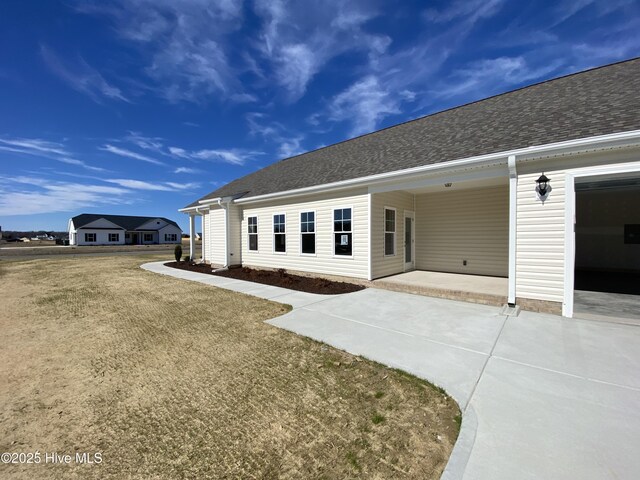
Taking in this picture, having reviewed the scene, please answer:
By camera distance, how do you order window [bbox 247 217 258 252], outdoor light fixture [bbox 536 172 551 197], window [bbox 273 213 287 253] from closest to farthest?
1. outdoor light fixture [bbox 536 172 551 197]
2. window [bbox 273 213 287 253]
3. window [bbox 247 217 258 252]

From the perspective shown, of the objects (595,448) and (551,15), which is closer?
(595,448)

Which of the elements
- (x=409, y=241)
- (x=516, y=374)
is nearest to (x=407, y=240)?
(x=409, y=241)

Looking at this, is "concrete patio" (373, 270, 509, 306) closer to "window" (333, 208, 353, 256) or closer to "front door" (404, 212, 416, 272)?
"front door" (404, 212, 416, 272)

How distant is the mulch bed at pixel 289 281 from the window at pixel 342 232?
1157mm

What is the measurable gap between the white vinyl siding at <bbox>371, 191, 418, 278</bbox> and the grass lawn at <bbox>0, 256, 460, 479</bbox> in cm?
499

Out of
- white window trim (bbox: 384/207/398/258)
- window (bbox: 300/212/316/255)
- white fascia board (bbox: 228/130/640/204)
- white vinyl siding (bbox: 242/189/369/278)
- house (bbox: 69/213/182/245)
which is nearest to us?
white fascia board (bbox: 228/130/640/204)

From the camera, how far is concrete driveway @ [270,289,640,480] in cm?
221

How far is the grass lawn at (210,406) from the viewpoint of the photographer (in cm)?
224

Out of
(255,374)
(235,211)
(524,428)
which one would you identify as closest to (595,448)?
(524,428)

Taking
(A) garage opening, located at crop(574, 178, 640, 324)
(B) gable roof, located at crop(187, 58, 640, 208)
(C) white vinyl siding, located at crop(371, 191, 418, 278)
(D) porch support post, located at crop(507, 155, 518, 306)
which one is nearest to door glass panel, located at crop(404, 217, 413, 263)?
(C) white vinyl siding, located at crop(371, 191, 418, 278)

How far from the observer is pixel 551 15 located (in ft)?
24.8

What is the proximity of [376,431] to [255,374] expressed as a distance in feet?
5.73

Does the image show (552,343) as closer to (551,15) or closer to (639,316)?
(639,316)

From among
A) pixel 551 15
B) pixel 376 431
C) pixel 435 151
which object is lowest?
pixel 376 431
